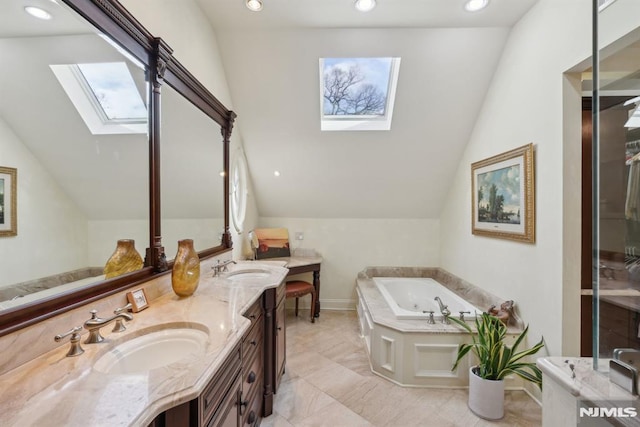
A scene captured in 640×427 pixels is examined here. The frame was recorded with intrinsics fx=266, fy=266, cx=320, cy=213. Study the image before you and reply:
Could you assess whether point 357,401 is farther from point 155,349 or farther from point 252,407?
point 155,349

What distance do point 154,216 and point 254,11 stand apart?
1762mm

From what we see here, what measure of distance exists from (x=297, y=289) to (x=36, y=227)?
2.58 meters

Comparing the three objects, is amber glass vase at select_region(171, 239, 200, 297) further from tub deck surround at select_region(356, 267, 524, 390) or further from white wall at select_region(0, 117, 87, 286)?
tub deck surround at select_region(356, 267, 524, 390)

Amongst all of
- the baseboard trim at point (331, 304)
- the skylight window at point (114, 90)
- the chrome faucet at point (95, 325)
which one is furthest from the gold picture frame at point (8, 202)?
the baseboard trim at point (331, 304)

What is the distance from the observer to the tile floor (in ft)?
5.90

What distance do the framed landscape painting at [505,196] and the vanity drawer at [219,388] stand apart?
2201 millimetres

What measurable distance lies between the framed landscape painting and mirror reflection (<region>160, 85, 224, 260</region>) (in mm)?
2541

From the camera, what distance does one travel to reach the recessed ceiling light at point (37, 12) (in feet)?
2.97

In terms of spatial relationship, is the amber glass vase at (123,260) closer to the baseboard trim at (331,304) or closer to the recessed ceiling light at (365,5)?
the recessed ceiling light at (365,5)

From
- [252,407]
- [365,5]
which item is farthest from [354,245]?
[365,5]

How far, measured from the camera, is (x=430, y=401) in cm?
201

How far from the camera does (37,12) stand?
93cm

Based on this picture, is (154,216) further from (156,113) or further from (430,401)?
(430,401)

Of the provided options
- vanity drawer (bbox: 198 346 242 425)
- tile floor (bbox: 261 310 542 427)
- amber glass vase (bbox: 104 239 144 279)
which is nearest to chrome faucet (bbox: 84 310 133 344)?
amber glass vase (bbox: 104 239 144 279)
